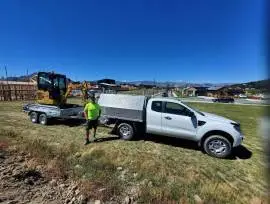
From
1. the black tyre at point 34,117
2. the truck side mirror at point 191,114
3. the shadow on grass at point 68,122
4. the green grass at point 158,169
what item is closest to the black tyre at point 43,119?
the black tyre at point 34,117

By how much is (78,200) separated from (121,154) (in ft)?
8.40

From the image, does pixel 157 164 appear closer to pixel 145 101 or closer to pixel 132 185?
pixel 132 185

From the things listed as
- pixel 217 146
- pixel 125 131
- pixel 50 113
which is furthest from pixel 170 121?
pixel 50 113

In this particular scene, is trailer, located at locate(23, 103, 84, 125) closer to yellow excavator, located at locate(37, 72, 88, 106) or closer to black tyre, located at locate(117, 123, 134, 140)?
yellow excavator, located at locate(37, 72, 88, 106)

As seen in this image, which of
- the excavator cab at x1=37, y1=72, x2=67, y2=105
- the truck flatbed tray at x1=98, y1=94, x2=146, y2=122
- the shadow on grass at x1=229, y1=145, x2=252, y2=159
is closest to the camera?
the shadow on grass at x1=229, y1=145, x2=252, y2=159

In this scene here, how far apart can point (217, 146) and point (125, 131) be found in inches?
144

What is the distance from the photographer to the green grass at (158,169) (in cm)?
615

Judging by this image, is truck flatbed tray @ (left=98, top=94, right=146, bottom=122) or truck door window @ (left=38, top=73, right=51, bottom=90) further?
truck door window @ (left=38, top=73, right=51, bottom=90)

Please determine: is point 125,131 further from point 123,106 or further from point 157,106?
point 157,106

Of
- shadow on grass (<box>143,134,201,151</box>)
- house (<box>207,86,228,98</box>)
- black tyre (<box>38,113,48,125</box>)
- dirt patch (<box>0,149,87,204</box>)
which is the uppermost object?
house (<box>207,86,228,98</box>)

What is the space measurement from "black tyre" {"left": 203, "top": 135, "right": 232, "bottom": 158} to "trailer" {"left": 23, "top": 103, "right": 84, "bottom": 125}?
708cm

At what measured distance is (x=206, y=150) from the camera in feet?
28.2

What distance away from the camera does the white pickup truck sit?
8.37 metres

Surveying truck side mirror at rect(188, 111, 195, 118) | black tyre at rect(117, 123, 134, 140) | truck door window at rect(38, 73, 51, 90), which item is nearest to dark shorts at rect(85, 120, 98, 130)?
black tyre at rect(117, 123, 134, 140)
